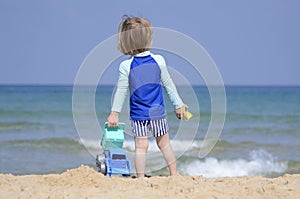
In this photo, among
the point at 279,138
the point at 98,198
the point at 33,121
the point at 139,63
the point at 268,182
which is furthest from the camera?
the point at 33,121

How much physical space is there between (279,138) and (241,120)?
4638 millimetres

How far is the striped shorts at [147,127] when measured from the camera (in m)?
4.62

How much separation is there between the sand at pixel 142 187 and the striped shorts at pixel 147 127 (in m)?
0.44

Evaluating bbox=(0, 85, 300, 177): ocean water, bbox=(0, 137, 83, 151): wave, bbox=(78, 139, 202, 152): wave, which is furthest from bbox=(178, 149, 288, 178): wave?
bbox=(0, 137, 83, 151): wave

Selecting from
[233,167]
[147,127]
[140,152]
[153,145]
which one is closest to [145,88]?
[147,127]

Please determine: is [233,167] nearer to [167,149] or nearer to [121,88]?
[167,149]

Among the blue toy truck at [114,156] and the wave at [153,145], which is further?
the wave at [153,145]

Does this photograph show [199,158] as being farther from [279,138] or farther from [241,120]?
[241,120]

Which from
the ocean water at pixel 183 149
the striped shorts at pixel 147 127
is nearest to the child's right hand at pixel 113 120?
the striped shorts at pixel 147 127

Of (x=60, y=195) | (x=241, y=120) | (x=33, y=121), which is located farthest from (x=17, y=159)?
(x=241, y=120)

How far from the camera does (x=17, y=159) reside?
28.8 feet

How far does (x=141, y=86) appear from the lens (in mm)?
4574

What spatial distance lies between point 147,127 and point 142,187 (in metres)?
0.73

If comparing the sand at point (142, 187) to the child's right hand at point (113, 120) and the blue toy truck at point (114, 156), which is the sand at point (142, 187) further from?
the child's right hand at point (113, 120)
